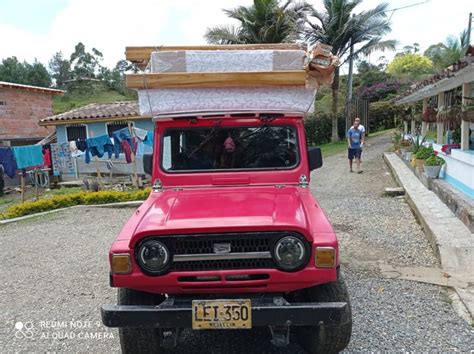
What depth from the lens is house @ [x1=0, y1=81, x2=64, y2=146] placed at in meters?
21.2

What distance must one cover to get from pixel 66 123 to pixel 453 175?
1648 centimetres

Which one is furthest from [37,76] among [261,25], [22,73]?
[261,25]

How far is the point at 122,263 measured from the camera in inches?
113

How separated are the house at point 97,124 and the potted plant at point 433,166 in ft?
37.5

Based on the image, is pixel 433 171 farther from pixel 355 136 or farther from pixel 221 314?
pixel 221 314

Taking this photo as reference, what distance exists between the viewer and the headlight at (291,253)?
2.83m

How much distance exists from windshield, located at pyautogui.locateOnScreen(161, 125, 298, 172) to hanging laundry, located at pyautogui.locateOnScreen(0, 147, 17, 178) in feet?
40.9

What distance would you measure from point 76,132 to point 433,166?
15793 millimetres

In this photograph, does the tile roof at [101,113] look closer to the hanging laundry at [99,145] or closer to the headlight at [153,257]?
the hanging laundry at [99,145]

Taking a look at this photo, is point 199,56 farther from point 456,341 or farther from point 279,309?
point 456,341

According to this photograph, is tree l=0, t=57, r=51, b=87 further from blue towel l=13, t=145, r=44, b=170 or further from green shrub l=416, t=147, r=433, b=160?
green shrub l=416, t=147, r=433, b=160

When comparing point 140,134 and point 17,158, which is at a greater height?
point 140,134

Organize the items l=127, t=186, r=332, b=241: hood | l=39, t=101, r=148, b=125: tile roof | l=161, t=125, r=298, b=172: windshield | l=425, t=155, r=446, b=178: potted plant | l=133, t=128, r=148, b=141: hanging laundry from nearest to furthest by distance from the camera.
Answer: l=127, t=186, r=332, b=241: hood < l=161, t=125, r=298, b=172: windshield < l=425, t=155, r=446, b=178: potted plant < l=133, t=128, r=148, b=141: hanging laundry < l=39, t=101, r=148, b=125: tile roof

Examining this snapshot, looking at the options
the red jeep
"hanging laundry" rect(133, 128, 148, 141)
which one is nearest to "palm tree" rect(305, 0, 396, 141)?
"hanging laundry" rect(133, 128, 148, 141)
